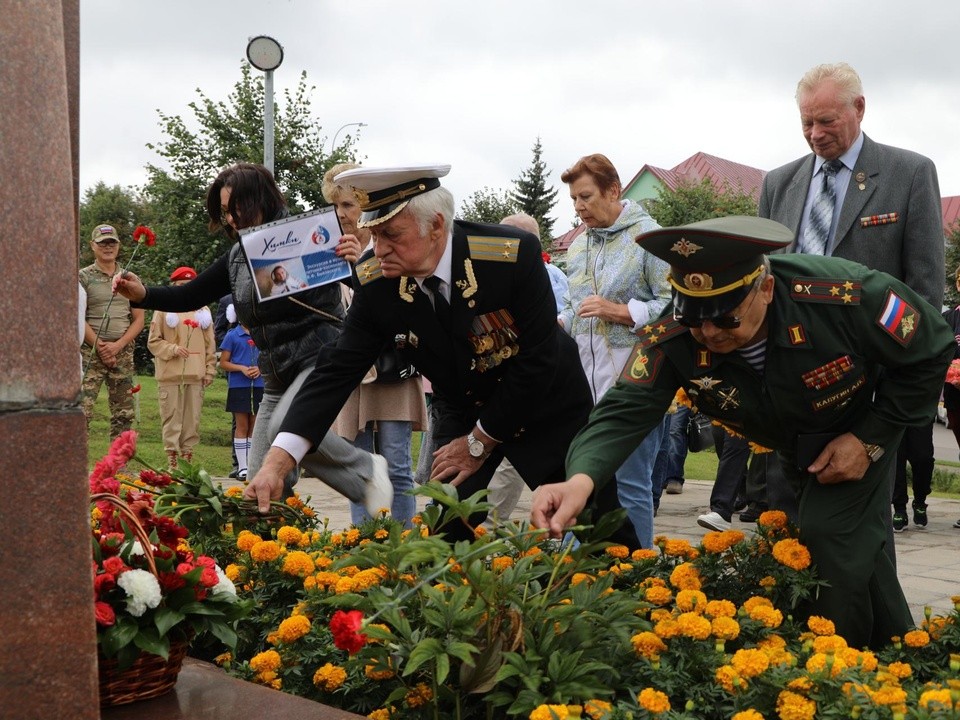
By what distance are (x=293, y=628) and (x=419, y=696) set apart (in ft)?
1.67

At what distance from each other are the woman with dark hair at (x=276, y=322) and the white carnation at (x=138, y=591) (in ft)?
7.31

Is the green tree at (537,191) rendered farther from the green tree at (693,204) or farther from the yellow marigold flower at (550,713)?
the yellow marigold flower at (550,713)

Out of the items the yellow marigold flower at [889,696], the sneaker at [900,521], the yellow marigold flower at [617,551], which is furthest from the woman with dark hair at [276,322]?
the sneaker at [900,521]

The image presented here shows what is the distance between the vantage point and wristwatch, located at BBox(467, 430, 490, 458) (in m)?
3.84

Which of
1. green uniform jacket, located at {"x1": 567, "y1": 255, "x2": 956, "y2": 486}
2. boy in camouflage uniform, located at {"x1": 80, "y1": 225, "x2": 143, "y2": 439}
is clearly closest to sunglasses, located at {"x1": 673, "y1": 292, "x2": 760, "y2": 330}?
green uniform jacket, located at {"x1": 567, "y1": 255, "x2": 956, "y2": 486}

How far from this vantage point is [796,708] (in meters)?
2.31

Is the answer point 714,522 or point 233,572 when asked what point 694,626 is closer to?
point 233,572

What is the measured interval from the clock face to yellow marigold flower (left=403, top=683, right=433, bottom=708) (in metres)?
10.9

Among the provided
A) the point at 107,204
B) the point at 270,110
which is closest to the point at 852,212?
the point at 270,110

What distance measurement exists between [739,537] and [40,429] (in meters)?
2.17

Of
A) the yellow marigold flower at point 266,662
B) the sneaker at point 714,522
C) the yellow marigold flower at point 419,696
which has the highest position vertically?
the yellow marigold flower at point 419,696

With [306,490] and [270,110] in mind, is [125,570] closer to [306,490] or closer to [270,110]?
[306,490]

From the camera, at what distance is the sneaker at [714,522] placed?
7120 mm

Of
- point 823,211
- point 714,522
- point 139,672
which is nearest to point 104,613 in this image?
point 139,672
